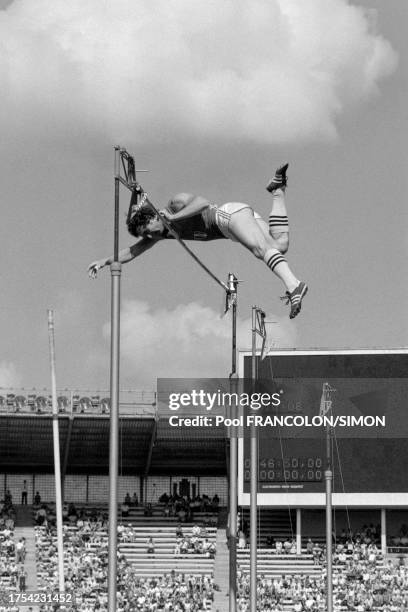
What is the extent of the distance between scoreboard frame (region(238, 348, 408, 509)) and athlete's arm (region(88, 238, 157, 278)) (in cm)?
4626

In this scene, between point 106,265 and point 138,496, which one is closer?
point 106,265

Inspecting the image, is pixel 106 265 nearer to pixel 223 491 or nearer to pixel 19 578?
pixel 19 578

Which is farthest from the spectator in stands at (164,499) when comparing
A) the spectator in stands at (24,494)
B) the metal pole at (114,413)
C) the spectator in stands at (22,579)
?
the metal pole at (114,413)

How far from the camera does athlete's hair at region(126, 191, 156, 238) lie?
20.5m

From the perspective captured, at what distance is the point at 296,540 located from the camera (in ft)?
228

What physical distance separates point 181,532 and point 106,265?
4940 centimetres

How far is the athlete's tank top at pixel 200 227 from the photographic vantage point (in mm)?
20016

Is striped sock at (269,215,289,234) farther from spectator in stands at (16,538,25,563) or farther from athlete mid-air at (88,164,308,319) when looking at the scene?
spectator in stands at (16,538,25,563)

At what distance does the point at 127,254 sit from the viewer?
21.8 metres

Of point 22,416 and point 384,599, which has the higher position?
point 22,416

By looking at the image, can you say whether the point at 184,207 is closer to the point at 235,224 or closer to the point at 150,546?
the point at 235,224

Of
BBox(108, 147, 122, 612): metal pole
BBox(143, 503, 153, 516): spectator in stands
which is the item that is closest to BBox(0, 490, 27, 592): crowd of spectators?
BBox(143, 503, 153, 516): spectator in stands

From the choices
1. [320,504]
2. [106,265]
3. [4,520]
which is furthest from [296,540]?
[106,265]

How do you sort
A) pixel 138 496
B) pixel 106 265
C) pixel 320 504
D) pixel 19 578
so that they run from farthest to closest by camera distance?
pixel 138 496 < pixel 320 504 < pixel 19 578 < pixel 106 265
